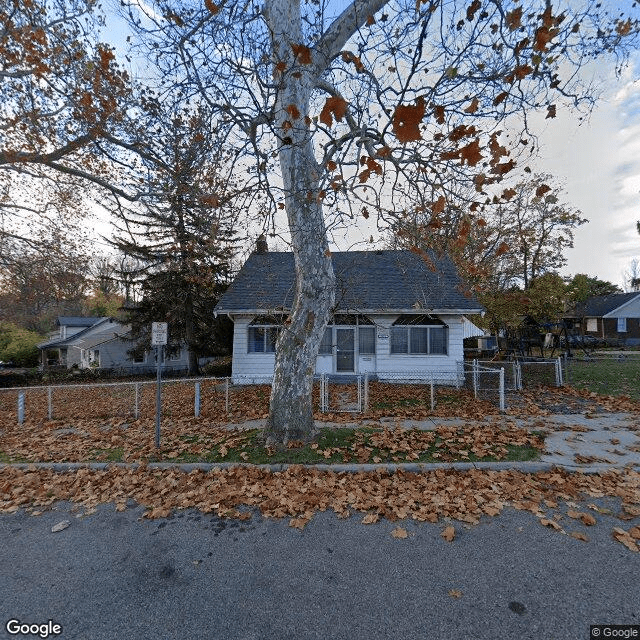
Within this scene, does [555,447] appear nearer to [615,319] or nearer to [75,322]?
[615,319]

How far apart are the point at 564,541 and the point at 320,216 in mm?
5283

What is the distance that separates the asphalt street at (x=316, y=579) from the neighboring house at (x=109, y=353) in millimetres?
19254

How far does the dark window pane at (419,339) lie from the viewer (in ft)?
45.5

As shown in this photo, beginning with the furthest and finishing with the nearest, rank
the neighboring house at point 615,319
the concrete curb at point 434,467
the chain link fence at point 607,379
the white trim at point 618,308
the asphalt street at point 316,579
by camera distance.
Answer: the white trim at point 618,308 → the neighboring house at point 615,319 → the chain link fence at point 607,379 → the concrete curb at point 434,467 → the asphalt street at point 316,579

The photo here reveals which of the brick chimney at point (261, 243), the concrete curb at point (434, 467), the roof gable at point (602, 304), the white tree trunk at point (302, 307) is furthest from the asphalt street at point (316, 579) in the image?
the roof gable at point (602, 304)

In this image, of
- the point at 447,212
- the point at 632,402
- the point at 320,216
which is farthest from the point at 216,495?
the point at 632,402

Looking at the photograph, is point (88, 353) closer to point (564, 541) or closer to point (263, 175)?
point (263, 175)

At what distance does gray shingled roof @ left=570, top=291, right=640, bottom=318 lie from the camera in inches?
1560

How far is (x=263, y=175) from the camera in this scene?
523 centimetres

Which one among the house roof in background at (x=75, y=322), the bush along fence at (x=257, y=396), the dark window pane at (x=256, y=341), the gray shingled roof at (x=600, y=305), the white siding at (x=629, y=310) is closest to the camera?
the bush along fence at (x=257, y=396)

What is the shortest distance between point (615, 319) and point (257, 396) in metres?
47.0

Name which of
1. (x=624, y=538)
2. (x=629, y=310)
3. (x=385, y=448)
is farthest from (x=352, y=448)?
(x=629, y=310)

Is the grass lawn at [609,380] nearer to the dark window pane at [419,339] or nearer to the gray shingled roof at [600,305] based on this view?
the dark window pane at [419,339]

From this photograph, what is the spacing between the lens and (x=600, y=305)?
139ft
